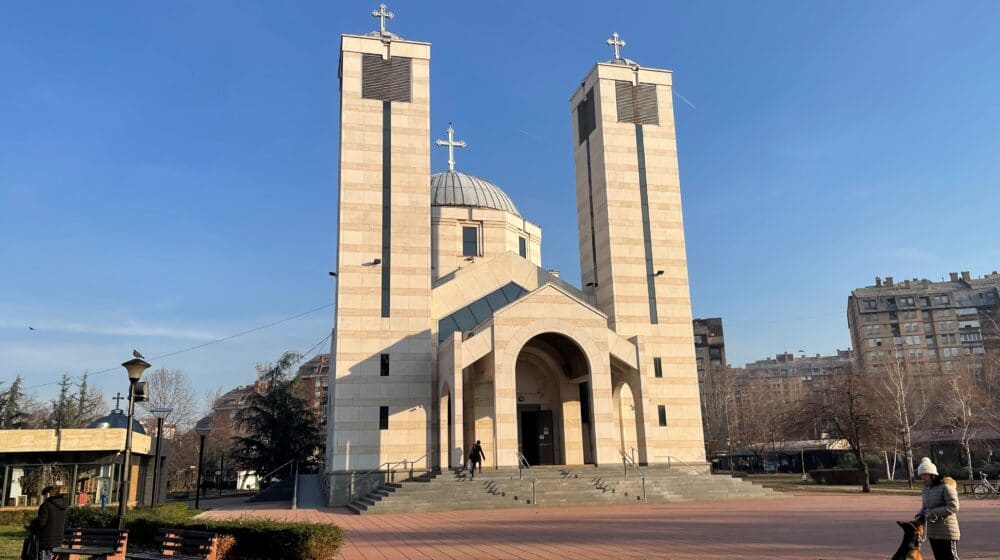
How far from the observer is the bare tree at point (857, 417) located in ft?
113

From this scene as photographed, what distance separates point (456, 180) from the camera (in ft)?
142

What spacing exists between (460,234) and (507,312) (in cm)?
1392

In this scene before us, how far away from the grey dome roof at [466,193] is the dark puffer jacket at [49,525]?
31.8 m

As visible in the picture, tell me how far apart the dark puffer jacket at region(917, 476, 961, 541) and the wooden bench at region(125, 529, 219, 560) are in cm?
1000

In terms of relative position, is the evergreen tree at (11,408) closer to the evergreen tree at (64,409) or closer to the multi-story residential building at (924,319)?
the evergreen tree at (64,409)

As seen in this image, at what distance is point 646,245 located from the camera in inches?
1320

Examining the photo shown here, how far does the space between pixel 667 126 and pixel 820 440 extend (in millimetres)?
34856

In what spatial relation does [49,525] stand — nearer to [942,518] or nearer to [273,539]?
[273,539]

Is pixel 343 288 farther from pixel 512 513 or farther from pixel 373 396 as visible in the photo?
pixel 512 513

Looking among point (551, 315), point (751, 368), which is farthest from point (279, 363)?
point (751, 368)

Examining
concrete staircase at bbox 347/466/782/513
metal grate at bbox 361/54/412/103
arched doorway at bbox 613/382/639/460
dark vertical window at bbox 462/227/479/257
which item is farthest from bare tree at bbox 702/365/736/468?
metal grate at bbox 361/54/412/103

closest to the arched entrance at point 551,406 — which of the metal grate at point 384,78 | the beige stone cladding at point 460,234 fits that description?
the beige stone cladding at point 460,234

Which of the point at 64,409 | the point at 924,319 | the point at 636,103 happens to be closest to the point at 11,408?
the point at 64,409

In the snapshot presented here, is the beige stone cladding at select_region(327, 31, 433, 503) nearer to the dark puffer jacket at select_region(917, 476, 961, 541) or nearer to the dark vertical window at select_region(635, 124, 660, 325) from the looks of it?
the dark vertical window at select_region(635, 124, 660, 325)
